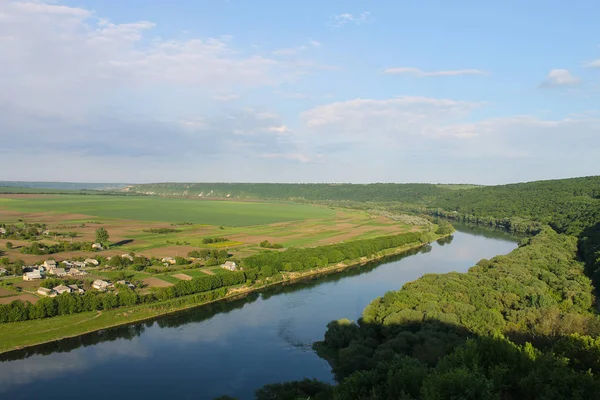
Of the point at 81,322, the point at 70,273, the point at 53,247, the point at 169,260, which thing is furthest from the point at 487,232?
the point at 81,322

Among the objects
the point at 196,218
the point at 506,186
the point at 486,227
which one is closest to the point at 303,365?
the point at 196,218

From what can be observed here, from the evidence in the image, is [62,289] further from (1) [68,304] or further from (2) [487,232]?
(2) [487,232]

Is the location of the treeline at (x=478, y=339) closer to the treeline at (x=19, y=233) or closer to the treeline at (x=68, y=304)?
the treeline at (x=68, y=304)

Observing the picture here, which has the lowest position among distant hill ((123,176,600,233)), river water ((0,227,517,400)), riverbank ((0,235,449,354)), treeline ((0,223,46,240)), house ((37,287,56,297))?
river water ((0,227,517,400))

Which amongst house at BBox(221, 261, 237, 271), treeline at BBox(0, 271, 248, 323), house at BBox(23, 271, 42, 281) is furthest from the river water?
house at BBox(23, 271, 42, 281)

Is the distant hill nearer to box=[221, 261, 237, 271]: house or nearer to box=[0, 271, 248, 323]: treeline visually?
box=[221, 261, 237, 271]: house

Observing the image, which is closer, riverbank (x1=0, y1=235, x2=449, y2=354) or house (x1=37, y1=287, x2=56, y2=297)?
riverbank (x1=0, y1=235, x2=449, y2=354)
